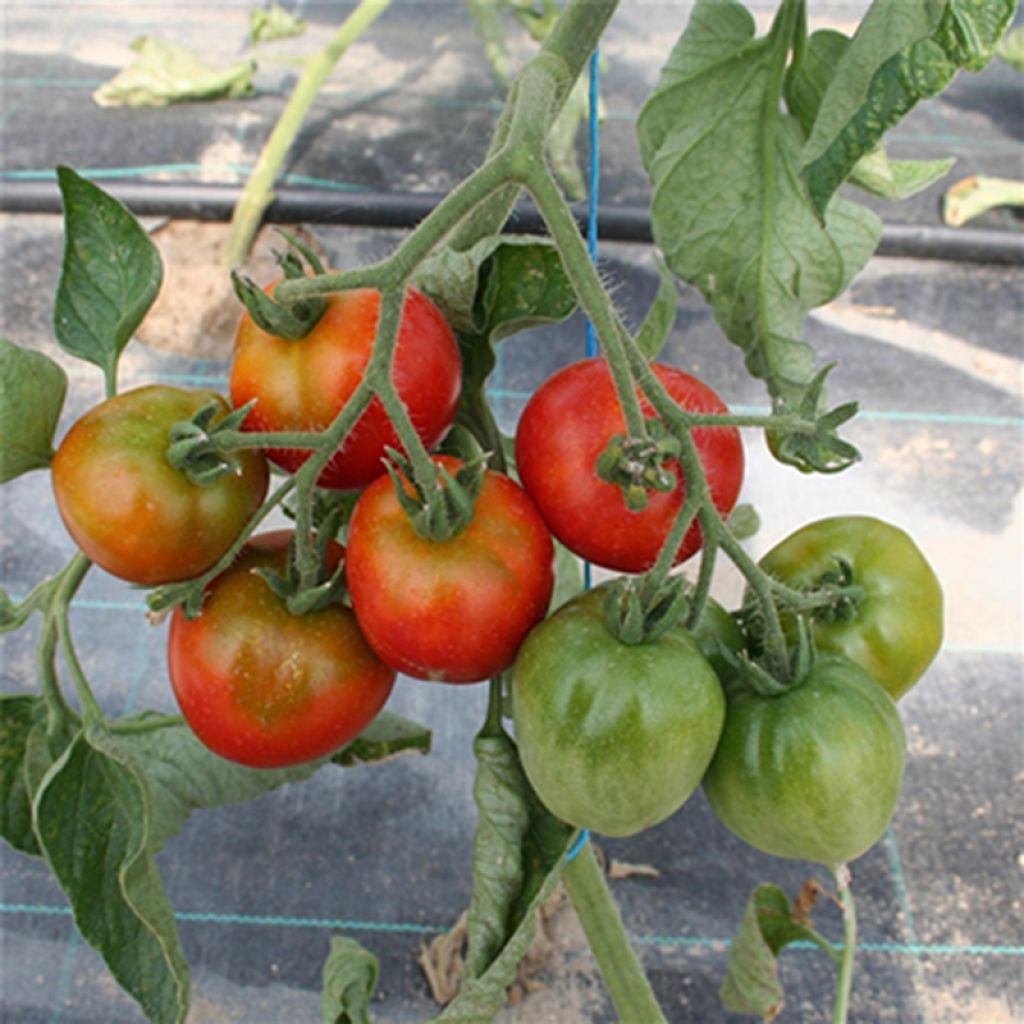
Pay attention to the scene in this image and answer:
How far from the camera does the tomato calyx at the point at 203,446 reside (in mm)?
623

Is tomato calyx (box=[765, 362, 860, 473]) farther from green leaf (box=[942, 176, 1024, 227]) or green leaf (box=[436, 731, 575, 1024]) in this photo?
green leaf (box=[942, 176, 1024, 227])

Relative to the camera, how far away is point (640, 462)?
1.88 ft

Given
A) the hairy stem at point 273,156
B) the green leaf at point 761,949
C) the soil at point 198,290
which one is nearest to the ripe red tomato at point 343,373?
the green leaf at point 761,949

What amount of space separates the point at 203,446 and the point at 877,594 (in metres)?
0.43

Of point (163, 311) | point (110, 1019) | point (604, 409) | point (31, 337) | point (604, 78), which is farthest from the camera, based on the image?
point (604, 78)

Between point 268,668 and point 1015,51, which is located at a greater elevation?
point 268,668

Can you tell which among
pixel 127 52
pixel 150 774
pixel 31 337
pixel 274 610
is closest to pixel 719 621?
pixel 274 610

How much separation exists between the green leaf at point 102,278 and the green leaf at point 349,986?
472 mm

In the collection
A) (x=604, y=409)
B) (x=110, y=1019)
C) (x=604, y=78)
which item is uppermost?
(x=604, y=409)

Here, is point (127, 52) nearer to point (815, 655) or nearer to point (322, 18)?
point (322, 18)

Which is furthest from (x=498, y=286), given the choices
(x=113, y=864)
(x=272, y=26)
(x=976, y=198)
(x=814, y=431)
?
(x=272, y=26)

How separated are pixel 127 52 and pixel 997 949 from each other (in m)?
3.07

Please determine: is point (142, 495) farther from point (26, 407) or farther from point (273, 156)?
point (273, 156)

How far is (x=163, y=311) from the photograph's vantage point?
250 centimetres
